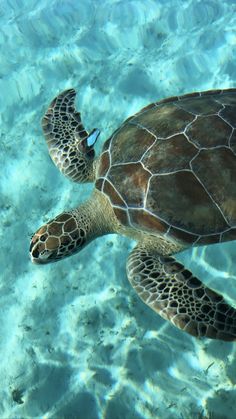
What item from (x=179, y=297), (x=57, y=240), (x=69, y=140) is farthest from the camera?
(x=69, y=140)

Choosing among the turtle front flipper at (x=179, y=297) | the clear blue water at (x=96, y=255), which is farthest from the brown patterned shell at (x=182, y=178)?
the clear blue water at (x=96, y=255)

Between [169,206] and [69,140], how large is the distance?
71.4 inches

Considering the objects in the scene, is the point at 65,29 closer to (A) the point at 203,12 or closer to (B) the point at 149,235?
(A) the point at 203,12

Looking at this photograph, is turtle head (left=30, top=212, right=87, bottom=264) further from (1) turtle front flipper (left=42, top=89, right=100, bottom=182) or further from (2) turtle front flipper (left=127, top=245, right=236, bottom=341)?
(1) turtle front flipper (left=42, top=89, right=100, bottom=182)

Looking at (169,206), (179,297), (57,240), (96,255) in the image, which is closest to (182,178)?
(169,206)

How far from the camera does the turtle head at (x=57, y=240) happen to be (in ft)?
12.3

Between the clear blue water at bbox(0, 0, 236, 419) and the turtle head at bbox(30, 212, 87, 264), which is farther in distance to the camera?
the clear blue water at bbox(0, 0, 236, 419)

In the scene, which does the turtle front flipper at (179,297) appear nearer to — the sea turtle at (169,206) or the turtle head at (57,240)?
the sea turtle at (169,206)

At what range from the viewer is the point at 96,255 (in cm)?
482

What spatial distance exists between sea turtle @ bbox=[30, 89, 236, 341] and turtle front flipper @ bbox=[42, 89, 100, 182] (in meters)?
0.36

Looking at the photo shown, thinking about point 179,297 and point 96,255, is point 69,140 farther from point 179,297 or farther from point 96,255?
point 179,297

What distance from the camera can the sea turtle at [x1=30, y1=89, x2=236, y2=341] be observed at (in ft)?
11.6

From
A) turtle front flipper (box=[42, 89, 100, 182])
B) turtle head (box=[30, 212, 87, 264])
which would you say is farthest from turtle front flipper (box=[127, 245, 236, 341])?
turtle front flipper (box=[42, 89, 100, 182])

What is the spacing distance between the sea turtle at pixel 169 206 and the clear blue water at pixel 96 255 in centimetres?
81
